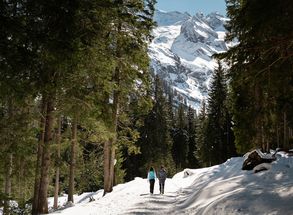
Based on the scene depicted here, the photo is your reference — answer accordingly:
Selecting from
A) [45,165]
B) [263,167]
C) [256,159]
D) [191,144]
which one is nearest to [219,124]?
[191,144]

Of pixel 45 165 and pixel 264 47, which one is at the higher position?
pixel 264 47

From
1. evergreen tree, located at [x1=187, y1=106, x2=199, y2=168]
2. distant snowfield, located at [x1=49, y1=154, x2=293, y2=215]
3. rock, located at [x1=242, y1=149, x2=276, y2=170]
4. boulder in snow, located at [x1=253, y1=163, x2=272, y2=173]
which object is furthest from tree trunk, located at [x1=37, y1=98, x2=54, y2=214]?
evergreen tree, located at [x1=187, y1=106, x2=199, y2=168]

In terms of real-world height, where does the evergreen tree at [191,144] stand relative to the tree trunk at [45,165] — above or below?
above

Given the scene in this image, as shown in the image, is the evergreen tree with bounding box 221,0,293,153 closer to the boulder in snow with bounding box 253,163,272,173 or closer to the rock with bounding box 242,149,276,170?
the boulder in snow with bounding box 253,163,272,173

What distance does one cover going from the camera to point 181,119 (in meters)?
79.2

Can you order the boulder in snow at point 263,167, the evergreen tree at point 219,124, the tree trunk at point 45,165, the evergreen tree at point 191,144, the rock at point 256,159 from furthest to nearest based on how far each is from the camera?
the evergreen tree at point 191,144 → the evergreen tree at point 219,124 → the rock at point 256,159 → the boulder in snow at point 263,167 → the tree trunk at point 45,165

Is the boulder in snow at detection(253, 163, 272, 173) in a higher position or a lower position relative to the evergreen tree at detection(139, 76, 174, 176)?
lower

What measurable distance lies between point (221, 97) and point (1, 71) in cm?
4748

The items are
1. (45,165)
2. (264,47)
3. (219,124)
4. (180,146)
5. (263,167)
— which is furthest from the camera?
(180,146)

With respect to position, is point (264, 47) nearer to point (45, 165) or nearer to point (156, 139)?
point (45, 165)

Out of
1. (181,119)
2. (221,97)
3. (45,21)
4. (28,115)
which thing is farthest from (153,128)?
(45,21)

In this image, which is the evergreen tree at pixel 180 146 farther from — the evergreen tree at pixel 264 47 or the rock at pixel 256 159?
the evergreen tree at pixel 264 47

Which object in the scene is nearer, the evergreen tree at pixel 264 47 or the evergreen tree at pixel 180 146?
the evergreen tree at pixel 264 47

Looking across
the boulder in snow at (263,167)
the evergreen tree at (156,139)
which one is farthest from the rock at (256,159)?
the evergreen tree at (156,139)
